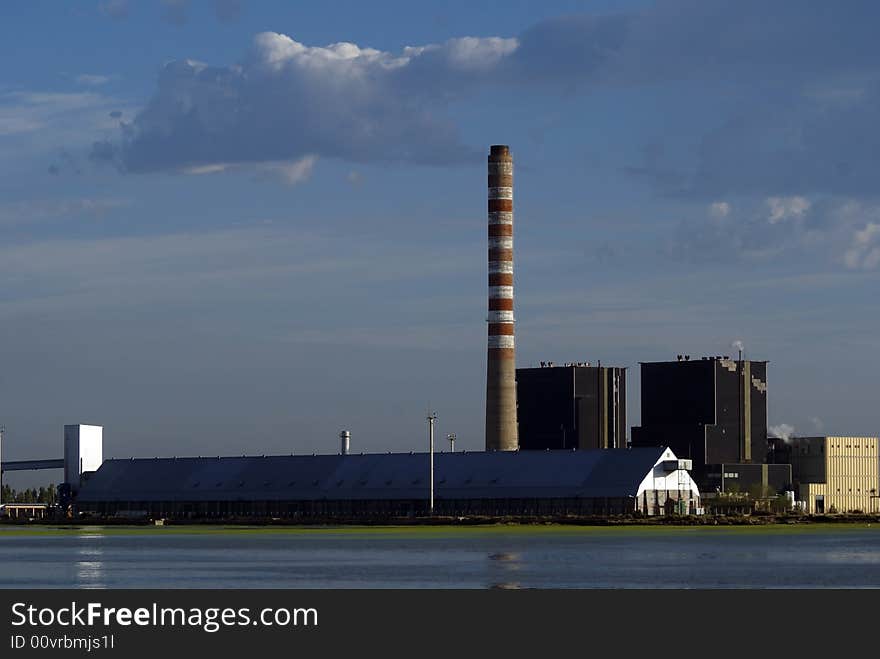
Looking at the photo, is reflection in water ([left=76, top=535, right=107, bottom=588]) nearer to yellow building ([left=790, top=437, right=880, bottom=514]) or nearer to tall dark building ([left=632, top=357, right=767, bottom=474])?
tall dark building ([left=632, top=357, right=767, bottom=474])

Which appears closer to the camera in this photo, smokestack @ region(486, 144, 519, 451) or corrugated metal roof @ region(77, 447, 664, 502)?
corrugated metal roof @ region(77, 447, 664, 502)

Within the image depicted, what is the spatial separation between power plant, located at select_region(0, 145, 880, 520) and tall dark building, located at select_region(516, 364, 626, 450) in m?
0.14

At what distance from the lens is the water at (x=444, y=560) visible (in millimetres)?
55000

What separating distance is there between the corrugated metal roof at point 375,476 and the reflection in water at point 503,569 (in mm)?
66896

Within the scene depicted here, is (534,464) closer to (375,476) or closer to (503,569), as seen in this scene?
(375,476)

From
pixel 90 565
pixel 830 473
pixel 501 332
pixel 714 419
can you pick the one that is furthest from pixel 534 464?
pixel 90 565

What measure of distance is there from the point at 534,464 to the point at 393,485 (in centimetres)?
1318

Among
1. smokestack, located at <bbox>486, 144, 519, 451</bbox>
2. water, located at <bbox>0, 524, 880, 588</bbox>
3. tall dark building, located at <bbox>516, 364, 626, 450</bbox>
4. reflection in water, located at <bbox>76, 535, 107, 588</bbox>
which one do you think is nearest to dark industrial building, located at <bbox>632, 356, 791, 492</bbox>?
tall dark building, located at <bbox>516, 364, 626, 450</bbox>

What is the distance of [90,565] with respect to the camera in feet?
220

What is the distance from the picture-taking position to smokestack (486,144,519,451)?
151 m

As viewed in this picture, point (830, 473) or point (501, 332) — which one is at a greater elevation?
point (501, 332)

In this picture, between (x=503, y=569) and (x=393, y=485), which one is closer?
(x=503, y=569)

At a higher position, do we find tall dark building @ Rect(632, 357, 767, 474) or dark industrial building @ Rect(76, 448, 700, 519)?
tall dark building @ Rect(632, 357, 767, 474)
